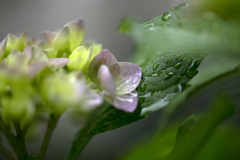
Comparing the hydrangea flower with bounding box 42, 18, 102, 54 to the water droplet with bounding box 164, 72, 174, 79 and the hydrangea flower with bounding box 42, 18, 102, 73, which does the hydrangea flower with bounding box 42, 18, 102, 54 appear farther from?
the water droplet with bounding box 164, 72, 174, 79

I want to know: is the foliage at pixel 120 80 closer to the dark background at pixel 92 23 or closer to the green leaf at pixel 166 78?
the green leaf at pixel 166 78

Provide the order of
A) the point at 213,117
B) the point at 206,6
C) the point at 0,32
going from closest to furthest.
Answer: the point at 213,117 < the point at 206,6 < the point at 0,32

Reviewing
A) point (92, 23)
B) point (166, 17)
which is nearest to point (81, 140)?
point (166, 17)

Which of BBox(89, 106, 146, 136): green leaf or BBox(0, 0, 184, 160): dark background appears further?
BBox(0, 0, 184, 160): dark background

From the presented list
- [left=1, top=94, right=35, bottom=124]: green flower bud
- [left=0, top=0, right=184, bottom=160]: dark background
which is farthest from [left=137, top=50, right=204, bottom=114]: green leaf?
[left=0, top=0, right=184, bottom=160]: dark background

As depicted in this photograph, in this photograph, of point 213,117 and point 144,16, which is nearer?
point 213,117

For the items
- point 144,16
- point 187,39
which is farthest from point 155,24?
point 144,16

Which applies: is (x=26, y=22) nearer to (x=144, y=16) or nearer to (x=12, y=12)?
(x=12, y=12)

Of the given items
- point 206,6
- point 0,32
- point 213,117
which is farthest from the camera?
point 0,32

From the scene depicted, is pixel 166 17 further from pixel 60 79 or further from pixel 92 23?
pixel 92 23
